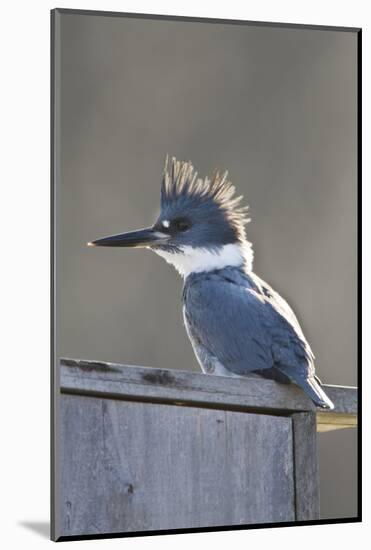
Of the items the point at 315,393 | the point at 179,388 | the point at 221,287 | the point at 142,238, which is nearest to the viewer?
the point at 179,388

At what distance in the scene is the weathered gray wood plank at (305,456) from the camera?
20.6ft

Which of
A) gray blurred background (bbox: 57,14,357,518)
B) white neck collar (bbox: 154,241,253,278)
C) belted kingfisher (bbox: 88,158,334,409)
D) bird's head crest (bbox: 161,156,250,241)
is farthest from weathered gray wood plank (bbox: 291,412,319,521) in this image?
bird's head crest (bbox: 161,156,250,241)

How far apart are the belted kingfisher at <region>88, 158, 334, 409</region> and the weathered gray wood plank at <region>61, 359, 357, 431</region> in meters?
0.11

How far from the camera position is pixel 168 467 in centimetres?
617

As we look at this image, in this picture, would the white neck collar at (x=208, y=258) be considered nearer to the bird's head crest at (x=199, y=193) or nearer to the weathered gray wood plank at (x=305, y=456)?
the bird's head crest at (x=199, y=193)

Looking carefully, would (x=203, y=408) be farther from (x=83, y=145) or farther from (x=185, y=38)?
(x=185, y=38)

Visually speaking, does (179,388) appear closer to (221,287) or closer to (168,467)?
(168,467)

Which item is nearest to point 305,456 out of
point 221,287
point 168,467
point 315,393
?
point 315,393

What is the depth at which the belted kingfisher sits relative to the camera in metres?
6.37

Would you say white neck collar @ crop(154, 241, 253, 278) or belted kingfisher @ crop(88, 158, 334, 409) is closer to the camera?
belted kingfisher @ crop(88, 158, 334, 409)

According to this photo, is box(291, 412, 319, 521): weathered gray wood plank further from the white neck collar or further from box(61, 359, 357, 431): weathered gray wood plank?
the white neck collar

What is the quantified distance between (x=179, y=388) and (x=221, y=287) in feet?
2.66

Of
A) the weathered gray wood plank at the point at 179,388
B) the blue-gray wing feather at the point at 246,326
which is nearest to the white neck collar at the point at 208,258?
the blue-gray wing feather at the point at 246,326

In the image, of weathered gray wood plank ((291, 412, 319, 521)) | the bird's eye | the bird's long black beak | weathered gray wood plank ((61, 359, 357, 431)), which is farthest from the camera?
the bird's eye
